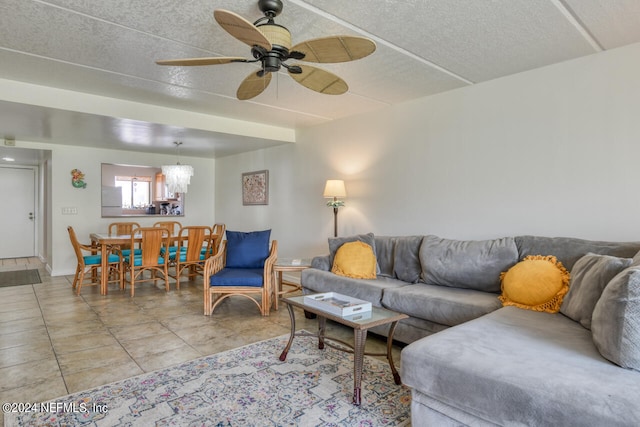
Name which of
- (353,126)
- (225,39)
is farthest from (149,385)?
(353,126)

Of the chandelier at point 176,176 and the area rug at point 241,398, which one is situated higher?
the chandelier at point 176,176

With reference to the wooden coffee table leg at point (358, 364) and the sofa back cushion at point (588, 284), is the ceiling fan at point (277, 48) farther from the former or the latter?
the sofa back cushion at point (588, 284)

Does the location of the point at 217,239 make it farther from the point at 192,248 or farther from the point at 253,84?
the point at 253,84

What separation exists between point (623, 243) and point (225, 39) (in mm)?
3090

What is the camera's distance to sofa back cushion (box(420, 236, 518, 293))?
297 centimetres

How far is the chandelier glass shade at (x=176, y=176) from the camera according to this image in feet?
18.3

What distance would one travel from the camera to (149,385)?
238cm

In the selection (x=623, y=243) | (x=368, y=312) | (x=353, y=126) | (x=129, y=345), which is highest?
(x=353, y=126)

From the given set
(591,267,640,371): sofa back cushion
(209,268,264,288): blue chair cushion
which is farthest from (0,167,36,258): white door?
(591,267,640,371): sofa back cushion

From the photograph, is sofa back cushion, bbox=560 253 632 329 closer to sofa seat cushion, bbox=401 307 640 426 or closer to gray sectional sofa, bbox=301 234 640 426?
gray sectional sofa, bbox=301 234 640 426

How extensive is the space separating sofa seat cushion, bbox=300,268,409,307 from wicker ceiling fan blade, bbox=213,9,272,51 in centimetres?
211

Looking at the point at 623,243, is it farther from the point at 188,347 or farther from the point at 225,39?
the point at 188,347

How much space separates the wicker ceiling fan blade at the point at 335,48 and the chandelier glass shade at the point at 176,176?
3975 millimetres

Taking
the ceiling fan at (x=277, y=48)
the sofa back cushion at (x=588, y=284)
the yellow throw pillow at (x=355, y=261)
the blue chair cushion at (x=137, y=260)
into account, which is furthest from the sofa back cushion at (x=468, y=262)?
the blue chair cushion at (x=137, y=260)
